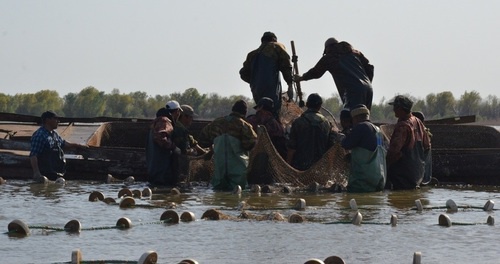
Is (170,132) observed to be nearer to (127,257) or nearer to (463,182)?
(463,182)

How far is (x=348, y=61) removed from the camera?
18.6 m

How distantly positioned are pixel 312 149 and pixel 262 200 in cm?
230

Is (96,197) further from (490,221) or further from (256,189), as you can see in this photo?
(490,221)

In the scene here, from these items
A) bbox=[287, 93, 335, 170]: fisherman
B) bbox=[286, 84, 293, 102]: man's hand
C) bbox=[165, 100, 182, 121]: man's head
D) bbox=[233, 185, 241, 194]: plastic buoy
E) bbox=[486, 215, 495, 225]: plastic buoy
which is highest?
bbox=[286, 84, 293, 102]: man's hand

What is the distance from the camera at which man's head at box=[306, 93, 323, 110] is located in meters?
17.3

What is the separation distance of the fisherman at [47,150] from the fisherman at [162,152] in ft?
4.42

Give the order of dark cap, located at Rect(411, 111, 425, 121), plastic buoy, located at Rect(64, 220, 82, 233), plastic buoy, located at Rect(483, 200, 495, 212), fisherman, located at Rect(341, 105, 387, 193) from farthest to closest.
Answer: dark cap, located at Rect(411, 111, 425, 121)
fisherman, located at Rect(341, 105, 387, 193)
plastic buoy, located at Rect(483, 200, 495, 212)
plastic buoy, located at Rect(64, 220, 82, 233)

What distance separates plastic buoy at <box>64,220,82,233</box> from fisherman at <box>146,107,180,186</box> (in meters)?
5.11

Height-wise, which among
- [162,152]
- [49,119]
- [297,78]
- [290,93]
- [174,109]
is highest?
[297,78]

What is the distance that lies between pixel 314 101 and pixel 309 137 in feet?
1.62

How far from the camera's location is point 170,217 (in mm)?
12680

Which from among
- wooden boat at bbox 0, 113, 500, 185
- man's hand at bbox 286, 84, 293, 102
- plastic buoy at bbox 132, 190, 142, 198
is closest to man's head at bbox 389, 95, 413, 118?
wooden boat at bbox 0, 113, 500, 185

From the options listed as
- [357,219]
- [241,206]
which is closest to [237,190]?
[241,206]

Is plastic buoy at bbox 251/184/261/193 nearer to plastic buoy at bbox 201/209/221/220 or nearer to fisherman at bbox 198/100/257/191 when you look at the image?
fisherman at bbox 198/100/257/191
